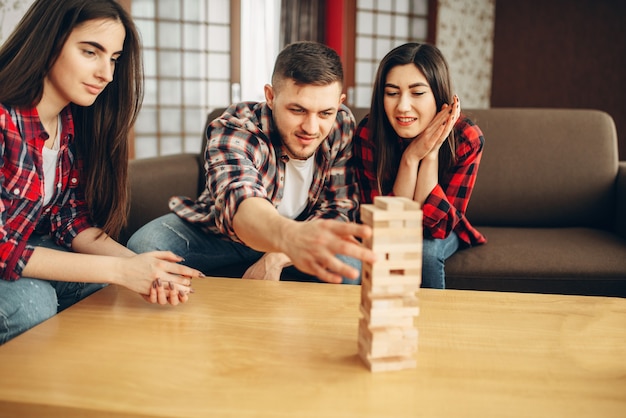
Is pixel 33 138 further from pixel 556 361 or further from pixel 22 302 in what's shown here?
pixel 556 361

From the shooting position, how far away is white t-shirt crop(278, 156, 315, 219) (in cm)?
175

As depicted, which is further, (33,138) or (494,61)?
(494,61)

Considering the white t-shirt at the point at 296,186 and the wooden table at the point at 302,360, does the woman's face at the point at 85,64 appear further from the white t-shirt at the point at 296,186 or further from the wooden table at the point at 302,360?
the white t-shirt at the point at 296,186

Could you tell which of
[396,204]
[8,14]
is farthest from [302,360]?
[8,14]

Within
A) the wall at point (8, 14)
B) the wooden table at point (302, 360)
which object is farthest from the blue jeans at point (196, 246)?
the wall at point (8, 14)

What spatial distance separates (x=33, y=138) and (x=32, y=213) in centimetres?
17

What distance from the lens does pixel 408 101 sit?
1.71 metres

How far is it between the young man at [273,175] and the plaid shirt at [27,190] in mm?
282

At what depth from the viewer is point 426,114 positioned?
1747 mm

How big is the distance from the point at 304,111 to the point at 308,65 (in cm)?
12

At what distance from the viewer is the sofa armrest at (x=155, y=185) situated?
6.53 feet

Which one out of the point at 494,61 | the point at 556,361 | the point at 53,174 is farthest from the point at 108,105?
the point at 494,61

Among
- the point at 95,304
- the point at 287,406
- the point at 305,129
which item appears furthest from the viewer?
the point at 305,129

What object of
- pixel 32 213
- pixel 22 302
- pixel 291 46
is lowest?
pixel 22 302
